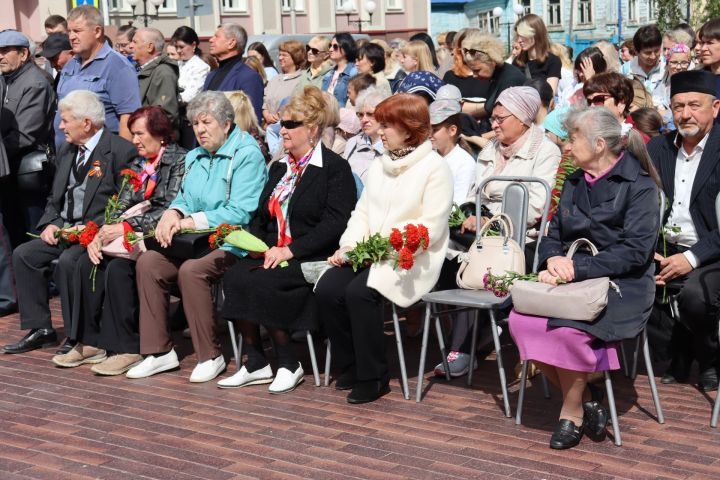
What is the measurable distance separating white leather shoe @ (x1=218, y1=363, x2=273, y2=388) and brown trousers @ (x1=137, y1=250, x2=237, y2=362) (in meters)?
0.31

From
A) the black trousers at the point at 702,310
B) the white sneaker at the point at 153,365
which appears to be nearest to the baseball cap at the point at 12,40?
the white sneaker at the point at 153,365

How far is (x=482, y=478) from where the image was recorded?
504 centimetres

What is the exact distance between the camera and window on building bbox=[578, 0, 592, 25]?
57781 mm

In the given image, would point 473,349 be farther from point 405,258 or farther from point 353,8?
point 353,8

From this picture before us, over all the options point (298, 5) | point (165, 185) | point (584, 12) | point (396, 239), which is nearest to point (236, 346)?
point (165, 185)

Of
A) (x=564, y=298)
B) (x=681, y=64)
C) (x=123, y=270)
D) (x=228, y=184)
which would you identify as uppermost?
(x=681, y=64)

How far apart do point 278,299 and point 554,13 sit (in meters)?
55.2

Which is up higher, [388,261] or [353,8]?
[353,8]

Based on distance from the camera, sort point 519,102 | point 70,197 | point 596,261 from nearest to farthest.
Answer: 1. point 596,261
2. point 519,102
3. point 70,197

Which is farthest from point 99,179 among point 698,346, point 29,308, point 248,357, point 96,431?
point 698,346

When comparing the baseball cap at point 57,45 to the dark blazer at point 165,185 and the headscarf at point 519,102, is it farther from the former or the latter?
the headscarf at point 519,102

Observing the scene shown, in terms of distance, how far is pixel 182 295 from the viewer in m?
7.14

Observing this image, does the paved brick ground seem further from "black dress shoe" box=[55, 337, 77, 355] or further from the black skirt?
"black dress shoe" box=[55, 337, 77, 355]

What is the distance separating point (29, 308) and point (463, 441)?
382 cm
